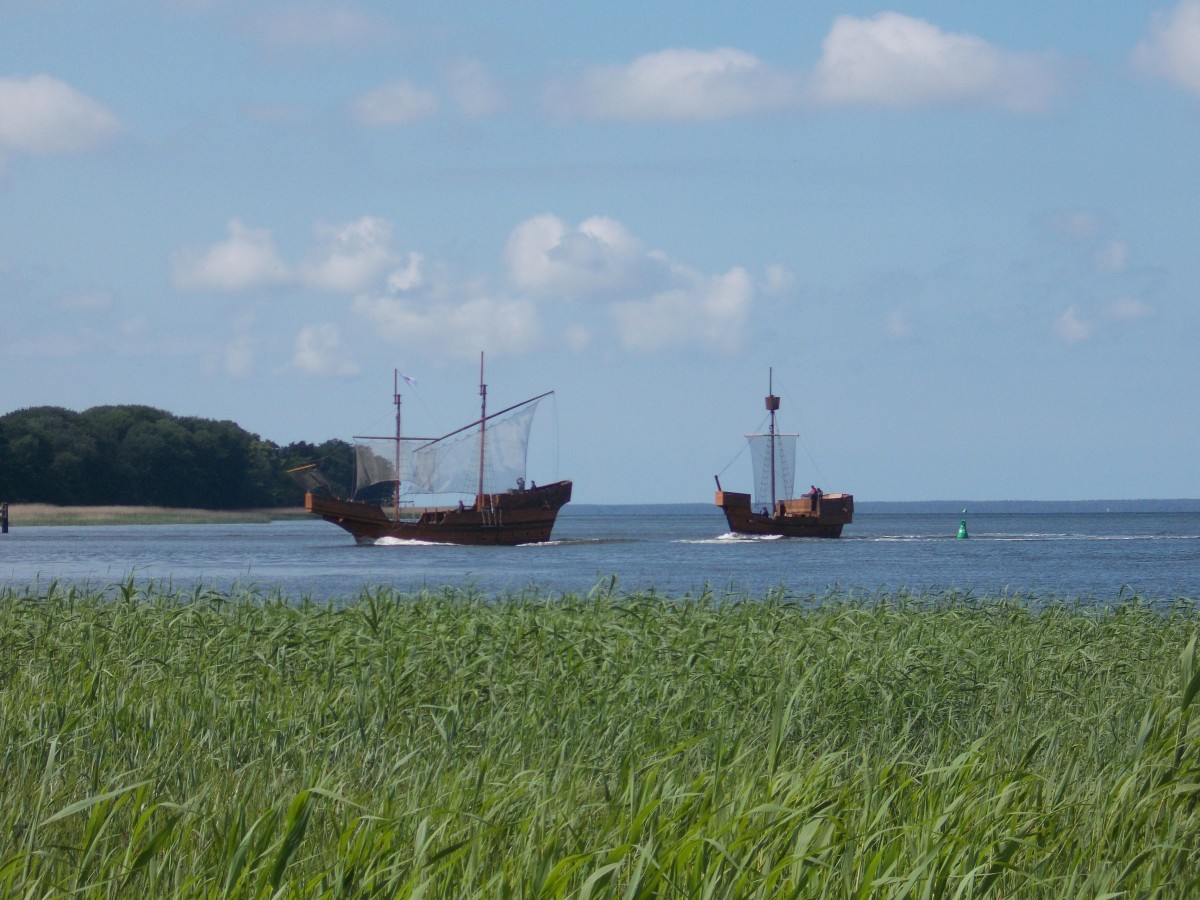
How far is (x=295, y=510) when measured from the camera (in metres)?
125

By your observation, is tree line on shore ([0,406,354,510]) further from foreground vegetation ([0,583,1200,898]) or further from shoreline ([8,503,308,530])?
foreground vegetation ([0,583,1200,898])

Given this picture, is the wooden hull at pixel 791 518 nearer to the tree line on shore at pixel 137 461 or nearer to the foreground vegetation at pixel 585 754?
the tree line on shore at pixel 137 461

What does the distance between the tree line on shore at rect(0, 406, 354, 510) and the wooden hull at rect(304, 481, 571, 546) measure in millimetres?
23368

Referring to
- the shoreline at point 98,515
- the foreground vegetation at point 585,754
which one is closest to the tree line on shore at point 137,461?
the shoreline at point 98,515

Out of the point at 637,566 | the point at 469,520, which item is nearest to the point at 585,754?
the point at 637,566

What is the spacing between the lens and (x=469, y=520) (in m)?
67.6

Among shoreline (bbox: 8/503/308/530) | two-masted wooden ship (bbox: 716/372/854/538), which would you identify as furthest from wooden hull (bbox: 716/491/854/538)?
shoreline (bbox: 8/503/308/530)

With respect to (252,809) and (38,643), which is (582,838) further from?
(38,643)

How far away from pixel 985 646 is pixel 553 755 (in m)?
6.24

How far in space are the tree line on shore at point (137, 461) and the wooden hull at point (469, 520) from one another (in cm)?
2337

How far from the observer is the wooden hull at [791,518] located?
74.8 m

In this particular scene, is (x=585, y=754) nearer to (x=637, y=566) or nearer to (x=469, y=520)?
(x=637, y=566)

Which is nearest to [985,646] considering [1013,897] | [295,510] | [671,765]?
[671,765]

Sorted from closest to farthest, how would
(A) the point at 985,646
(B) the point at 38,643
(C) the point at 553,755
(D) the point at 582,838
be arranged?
1. (D) the point at 582,838
2. (C) the point at 553,755
3. (B) the point at 38,643
4. (A) the point at 985,646
